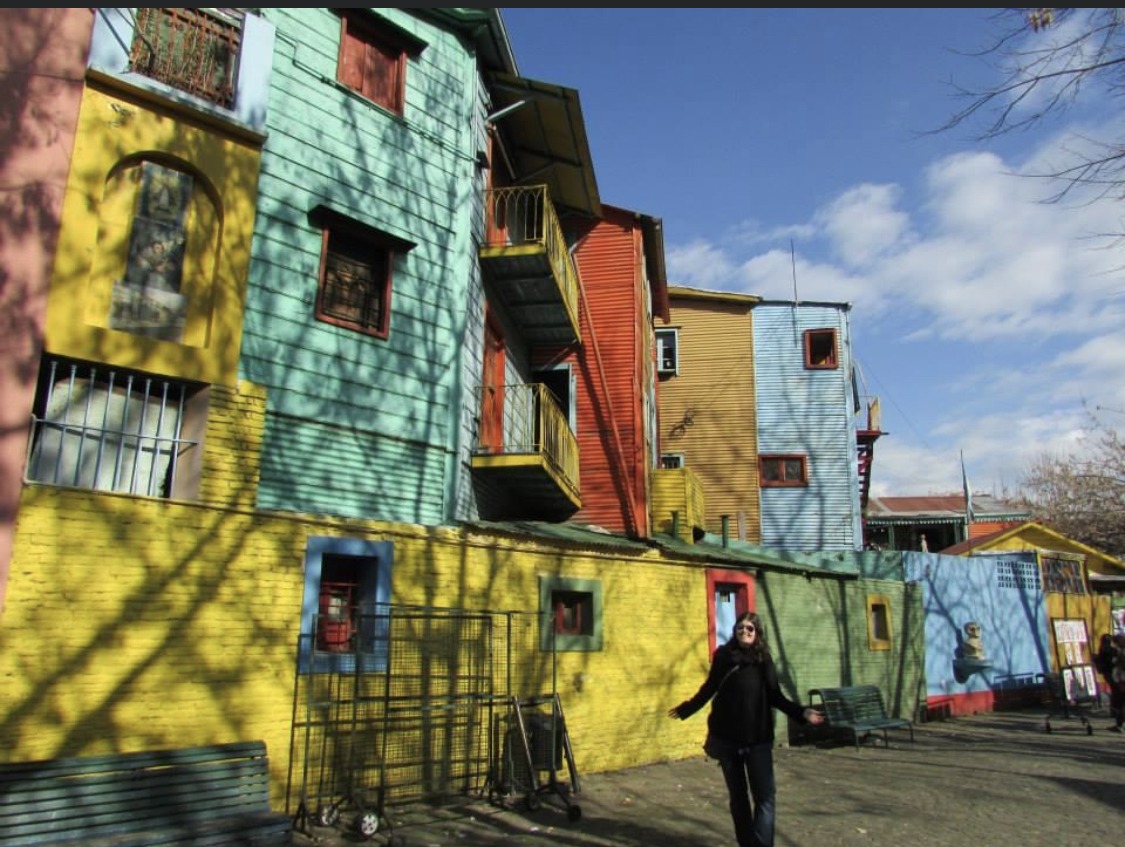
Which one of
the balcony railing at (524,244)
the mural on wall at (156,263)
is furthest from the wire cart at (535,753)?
the balcony railing at (524,244)

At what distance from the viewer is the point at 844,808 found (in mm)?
8422

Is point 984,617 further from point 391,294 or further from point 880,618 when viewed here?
point 391,294

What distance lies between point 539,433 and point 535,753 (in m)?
4.62

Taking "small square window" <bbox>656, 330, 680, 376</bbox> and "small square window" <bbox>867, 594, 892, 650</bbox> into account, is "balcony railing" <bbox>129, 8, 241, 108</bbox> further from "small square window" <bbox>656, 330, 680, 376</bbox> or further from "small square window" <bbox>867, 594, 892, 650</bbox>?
"small square window" <bbox>656, 330, 680, 376</bbox>

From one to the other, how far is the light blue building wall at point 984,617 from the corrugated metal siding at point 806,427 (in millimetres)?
4362

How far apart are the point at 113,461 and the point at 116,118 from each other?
3245 mm

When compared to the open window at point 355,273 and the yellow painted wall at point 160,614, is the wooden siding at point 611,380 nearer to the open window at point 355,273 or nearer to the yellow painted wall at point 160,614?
the yellow painted wall at point 160,614

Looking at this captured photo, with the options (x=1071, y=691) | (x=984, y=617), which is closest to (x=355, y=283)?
(x=1071, y=691)

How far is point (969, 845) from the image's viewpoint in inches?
274

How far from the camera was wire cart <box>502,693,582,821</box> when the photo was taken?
825cm

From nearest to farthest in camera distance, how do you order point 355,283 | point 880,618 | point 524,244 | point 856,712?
1. point 355,283
2. point 524,244
3. point 856,712
4. point 880,618

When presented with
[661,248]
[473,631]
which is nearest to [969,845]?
[473,631]

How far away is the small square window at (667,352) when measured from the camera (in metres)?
25.5

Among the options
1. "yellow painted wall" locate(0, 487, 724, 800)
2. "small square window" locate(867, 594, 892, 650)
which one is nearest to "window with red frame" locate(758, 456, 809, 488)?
"small square window" locate(867, 594, 892, 650)
